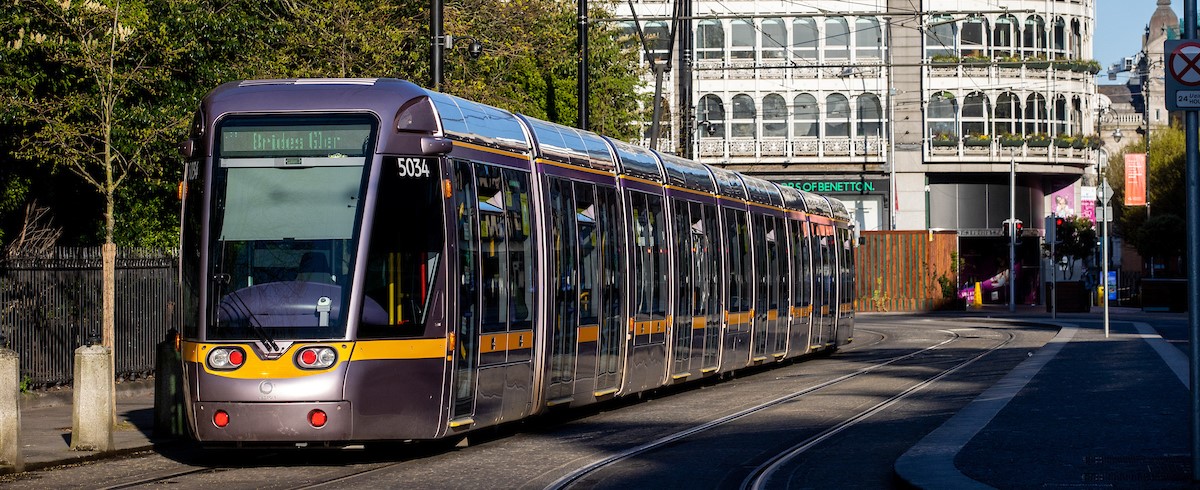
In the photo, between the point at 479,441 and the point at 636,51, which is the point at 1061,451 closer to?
the point at 479,441

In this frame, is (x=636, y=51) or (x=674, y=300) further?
(x=636, y=51)

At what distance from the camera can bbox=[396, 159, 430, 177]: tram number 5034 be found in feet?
42.1

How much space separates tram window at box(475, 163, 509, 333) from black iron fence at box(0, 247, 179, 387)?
740 cm

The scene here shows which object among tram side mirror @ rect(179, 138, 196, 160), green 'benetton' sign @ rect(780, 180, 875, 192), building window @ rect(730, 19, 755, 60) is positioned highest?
building window @ rect(730, 19, 755, 60)

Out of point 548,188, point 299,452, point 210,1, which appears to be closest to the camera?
point 299,452

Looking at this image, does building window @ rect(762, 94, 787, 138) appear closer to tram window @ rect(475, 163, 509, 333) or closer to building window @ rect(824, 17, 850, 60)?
building window @ rect(824, 17, 850, 60)

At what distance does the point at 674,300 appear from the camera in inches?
794

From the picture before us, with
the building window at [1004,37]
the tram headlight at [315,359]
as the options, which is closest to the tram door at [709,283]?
the tram headlight at [315,359]

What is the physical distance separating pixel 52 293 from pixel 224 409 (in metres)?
8.64

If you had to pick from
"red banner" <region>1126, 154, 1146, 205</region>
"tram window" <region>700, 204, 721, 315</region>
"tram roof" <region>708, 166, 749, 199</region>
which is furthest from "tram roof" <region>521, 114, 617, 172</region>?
"red banner" <region>1126, 154, 1146, 205</region>

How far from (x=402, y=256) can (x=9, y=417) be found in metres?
3.27

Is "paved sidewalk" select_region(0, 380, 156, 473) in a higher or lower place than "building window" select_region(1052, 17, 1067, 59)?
lower

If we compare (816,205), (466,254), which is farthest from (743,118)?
(466,254)

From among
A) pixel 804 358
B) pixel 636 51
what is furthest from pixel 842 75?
pixel 804 358
